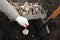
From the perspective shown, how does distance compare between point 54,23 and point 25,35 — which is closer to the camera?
point 25,35

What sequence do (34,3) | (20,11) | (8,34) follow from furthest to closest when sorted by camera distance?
(34,3) < (20,11) < (8,34)

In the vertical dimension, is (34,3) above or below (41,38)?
above

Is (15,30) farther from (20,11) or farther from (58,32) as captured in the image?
(58,32)

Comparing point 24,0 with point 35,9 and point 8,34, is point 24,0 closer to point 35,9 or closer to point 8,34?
point 35,9

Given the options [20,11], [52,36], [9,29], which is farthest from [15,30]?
[52,36]

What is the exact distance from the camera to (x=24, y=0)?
8.96 ft

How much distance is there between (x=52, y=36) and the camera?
7.84ft

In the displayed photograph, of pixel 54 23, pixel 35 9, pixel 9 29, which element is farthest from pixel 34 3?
pixel 9 29

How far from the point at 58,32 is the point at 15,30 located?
53 centimetres

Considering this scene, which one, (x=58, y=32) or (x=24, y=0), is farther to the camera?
(x=24, y=0)

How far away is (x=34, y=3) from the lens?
8.76ft

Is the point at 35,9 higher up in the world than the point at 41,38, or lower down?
higher up

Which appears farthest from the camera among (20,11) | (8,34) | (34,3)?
(34,3)

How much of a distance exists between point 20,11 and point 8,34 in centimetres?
36
